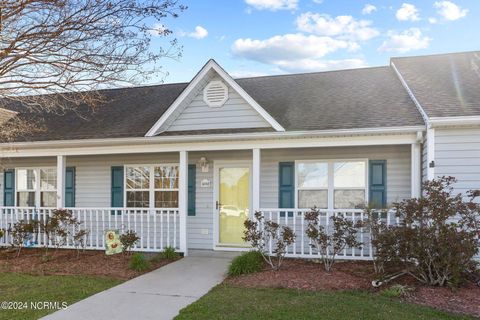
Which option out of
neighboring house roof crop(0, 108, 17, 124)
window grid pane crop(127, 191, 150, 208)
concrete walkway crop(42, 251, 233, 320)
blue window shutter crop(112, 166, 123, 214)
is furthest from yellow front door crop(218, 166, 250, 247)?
neighboring house roof crop(0, 108, 17, 124)

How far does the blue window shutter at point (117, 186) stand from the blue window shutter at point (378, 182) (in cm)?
624

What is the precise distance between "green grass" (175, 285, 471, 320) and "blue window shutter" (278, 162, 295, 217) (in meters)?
3.30

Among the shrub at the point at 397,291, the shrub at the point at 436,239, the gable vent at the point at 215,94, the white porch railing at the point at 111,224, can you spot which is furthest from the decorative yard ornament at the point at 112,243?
the shrub at the point at 397,291

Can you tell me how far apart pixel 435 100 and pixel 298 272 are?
429cm

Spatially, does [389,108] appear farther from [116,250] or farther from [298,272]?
[116,250]

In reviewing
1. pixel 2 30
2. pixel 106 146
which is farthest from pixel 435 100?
pixel 2 30

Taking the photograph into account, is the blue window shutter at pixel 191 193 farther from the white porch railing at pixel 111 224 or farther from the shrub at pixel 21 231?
the shrub at pixel 21 231

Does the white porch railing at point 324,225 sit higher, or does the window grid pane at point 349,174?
the window grid pane at point 349,174

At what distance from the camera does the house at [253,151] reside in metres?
7.77

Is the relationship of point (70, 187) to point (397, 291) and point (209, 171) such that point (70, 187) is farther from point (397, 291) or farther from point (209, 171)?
point (397, 291)

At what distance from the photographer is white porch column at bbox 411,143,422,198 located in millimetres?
7703

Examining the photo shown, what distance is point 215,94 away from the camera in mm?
9094

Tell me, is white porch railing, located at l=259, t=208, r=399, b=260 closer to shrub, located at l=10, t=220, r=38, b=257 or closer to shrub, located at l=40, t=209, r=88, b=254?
shrub, located at l=40, t=209, r=88, b=254

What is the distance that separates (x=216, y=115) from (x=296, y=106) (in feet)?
6.39
